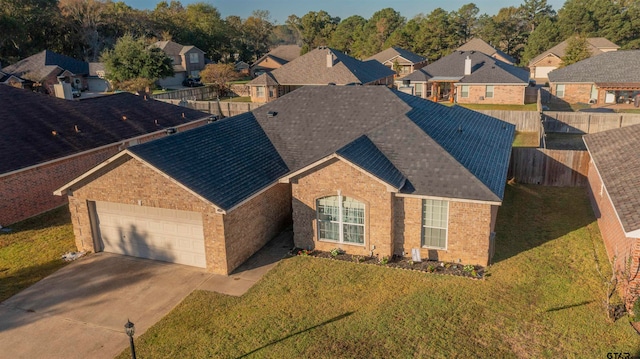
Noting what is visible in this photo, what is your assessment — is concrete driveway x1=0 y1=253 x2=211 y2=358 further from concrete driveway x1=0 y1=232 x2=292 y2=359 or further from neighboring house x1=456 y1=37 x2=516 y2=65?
neighboring house x1=456 y1=37 x2=516 y2=65

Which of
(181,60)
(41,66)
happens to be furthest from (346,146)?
(181,60)

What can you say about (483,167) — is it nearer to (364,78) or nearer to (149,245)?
(149,245)

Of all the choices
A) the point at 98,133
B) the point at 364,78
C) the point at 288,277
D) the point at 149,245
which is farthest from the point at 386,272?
the point at 364,78

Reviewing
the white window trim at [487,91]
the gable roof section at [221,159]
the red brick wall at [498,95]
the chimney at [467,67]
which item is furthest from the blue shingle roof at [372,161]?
the chimney at [467,67]

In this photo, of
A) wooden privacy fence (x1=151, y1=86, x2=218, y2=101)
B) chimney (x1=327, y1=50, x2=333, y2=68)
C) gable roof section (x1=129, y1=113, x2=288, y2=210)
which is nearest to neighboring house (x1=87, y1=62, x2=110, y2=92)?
wooden privacy fence (x1=151, y1=86, x2=218, y2=101)

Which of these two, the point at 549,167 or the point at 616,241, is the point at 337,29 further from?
the point at 616,241
